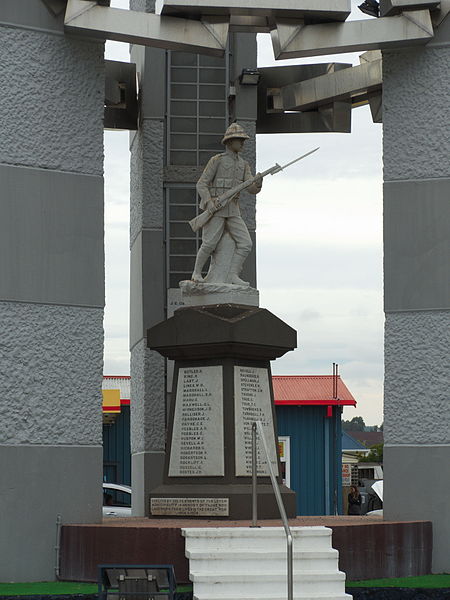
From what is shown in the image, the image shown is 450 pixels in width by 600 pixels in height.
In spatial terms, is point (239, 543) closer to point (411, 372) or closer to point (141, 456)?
point (411, 372)

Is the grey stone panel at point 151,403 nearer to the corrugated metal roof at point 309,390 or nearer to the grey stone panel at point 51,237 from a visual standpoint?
the grey stone panel at point 51,237

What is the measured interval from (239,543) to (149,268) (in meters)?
8.66

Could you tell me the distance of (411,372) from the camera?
13.2 metres

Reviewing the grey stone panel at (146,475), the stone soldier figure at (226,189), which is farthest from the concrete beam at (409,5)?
the grey stone panel at (146,475)

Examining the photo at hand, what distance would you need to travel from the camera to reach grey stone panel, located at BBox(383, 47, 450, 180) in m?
13.4

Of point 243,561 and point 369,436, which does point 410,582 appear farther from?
point 369,436

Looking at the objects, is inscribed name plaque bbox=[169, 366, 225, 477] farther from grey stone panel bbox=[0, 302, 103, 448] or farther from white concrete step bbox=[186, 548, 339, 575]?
white concrete step bbox=[186, 548, 339, 575]

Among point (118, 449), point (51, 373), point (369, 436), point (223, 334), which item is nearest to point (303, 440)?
point (118, 449)

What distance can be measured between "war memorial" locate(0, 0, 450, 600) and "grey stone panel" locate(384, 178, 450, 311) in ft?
0.05

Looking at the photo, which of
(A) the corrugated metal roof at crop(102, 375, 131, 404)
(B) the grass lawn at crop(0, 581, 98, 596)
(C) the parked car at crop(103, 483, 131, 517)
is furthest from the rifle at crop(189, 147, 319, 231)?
(A) the corrugated metal roof at crop(102, 375, 131, 404)

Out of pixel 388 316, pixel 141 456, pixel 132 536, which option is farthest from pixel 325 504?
pixel 132 536

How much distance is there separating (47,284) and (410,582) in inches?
186

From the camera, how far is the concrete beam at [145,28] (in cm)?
1274

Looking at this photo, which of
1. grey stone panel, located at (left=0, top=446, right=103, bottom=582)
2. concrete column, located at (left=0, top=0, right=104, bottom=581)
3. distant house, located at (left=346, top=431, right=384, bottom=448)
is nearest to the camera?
grey stone panel, located at (left=0, top=446, right=103, bottom=582)
